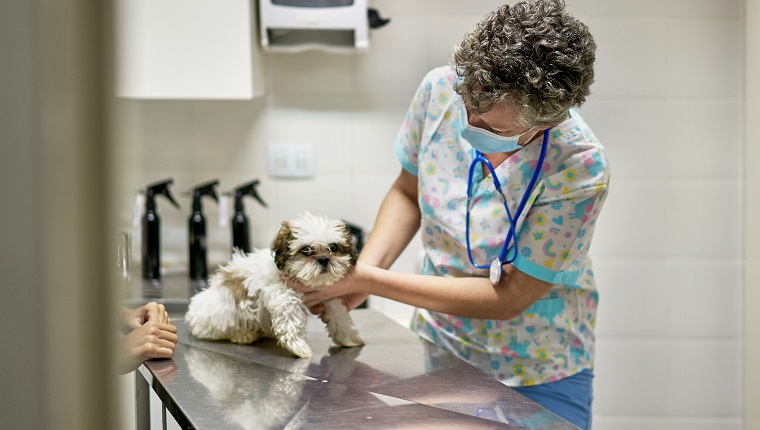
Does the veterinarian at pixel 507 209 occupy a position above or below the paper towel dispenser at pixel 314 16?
below

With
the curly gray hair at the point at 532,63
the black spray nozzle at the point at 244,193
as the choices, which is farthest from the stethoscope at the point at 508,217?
the black spray nozzle at the point at 244,193

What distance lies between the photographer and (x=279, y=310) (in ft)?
4.74

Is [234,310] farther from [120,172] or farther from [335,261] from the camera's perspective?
[120,172]

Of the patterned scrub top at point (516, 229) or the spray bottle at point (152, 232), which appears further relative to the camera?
the spray bottle at point (152, 232)

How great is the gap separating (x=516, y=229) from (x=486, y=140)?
0.20 metres

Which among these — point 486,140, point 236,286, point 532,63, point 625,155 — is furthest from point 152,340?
point 625,155

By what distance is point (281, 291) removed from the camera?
1.46 meters

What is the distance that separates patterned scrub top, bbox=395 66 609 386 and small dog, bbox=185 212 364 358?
0.91ft

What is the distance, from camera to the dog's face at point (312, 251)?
4.67 feet

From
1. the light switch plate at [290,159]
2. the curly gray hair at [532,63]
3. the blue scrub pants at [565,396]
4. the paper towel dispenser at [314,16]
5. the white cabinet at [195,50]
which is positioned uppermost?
the paper towel dispenser at [314,16]

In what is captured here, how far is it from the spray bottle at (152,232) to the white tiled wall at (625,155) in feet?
0.48

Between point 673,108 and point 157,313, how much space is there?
2131mm

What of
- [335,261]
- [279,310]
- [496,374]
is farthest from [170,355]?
[496,374]

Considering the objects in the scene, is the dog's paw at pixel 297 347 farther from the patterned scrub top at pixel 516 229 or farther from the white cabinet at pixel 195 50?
the white cabinet at pixel 195 50
